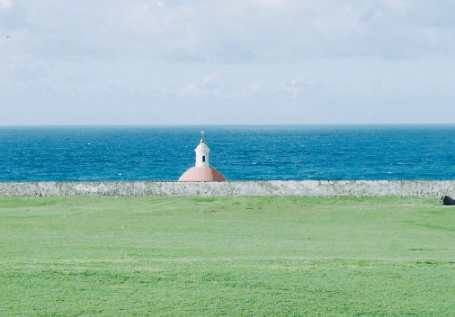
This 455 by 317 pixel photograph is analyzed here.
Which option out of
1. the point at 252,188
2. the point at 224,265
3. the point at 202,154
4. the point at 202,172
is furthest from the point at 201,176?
the point at 224,265

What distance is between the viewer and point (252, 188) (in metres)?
28.8

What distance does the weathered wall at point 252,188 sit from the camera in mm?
28516

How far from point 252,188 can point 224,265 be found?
18905mm

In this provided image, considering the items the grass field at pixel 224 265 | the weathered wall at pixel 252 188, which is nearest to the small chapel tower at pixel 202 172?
the weathered wall at pixel 252 188

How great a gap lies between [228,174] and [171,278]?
252ft

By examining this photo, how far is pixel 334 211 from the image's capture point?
24.4 metres

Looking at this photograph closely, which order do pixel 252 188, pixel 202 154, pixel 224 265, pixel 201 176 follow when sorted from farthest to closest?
pixel 202 154
pixel 201 176
pixel 252 188
pixel 224 265

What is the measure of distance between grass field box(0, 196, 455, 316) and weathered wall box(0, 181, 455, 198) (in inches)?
247

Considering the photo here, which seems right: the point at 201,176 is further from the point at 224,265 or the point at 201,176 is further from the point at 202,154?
the point at 224,265

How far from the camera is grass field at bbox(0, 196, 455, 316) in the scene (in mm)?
7512

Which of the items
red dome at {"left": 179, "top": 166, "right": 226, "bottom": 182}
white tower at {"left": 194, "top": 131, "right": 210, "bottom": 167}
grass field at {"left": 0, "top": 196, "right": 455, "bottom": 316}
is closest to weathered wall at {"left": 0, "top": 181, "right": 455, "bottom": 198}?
red dome at {"left": 179, "top": 166, "right": 226, "bottom": 182}

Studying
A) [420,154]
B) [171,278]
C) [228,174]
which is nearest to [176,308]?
[171,278]

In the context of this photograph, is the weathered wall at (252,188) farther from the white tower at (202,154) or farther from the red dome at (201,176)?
the white tower at (202,154)

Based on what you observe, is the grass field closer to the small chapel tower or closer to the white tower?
the small chapel tower
